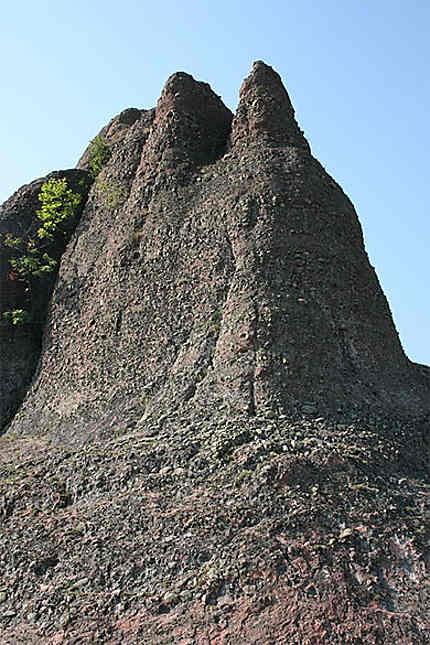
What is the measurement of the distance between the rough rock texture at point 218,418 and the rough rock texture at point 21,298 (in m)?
0.92

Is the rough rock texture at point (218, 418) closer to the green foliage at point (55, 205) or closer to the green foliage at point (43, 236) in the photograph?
the green foliage at point (55, 205)

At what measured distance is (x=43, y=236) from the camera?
2566 centimetres

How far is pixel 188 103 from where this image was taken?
78.1ft

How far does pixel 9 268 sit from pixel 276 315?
12401 mm

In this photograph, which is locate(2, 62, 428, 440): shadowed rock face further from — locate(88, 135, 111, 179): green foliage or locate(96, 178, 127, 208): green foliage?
locate(88, 135, 111, 179): green foliage

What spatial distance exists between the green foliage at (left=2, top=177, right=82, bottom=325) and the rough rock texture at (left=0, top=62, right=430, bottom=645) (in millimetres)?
Answer: 1074

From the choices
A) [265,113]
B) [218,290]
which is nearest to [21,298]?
[218,290]

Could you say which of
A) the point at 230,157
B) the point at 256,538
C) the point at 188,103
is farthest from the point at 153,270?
the point at 256,538

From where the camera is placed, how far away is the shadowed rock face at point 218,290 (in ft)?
55.8

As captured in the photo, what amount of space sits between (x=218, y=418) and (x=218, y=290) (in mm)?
4348

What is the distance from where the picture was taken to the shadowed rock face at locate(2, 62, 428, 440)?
17.0 metres

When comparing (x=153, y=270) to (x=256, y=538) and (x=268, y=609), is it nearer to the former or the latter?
(x=256, y=538)

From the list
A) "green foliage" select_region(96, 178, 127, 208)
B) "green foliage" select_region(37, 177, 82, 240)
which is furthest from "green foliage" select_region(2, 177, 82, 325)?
"green foliage" select_region(96, 178, 127, 208)

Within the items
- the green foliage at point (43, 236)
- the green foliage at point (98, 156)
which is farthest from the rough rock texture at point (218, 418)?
the green foliage at point (98, 156)
